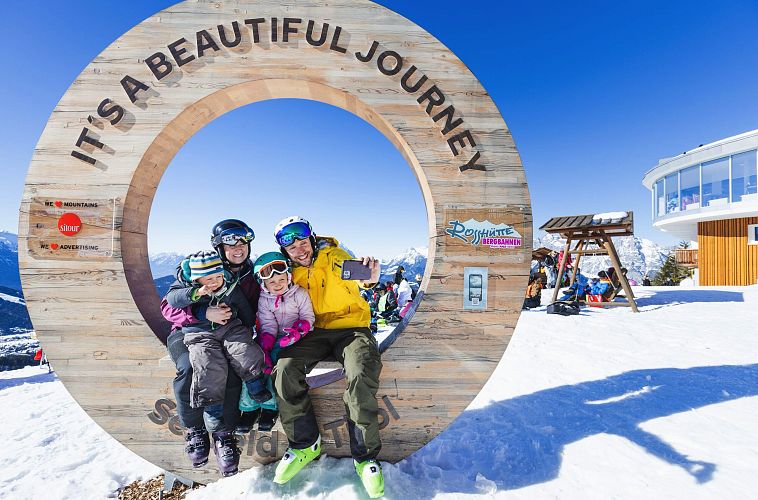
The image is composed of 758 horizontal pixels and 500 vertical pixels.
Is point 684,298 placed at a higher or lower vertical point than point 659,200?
Result: lower

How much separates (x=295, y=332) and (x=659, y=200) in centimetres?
2748

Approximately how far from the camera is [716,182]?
1752cm

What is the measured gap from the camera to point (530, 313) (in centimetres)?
953

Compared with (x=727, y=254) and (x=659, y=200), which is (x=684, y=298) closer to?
(x=727, y=254)

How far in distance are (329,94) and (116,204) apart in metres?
2.04

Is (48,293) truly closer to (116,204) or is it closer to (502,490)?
(116,204)

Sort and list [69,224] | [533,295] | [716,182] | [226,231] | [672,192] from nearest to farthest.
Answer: [226,231] < [69,224] < [533,295] < [716,182] < [672,192]

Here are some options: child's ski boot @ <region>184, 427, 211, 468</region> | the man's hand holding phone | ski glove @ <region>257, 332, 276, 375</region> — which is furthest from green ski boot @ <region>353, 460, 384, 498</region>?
the man's hand holding phone

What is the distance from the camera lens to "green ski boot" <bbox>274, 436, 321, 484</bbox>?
87.9 inches

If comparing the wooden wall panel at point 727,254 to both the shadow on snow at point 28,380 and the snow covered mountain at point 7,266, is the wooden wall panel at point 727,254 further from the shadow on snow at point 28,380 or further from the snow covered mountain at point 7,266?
the snow covered mountain at point 7,266

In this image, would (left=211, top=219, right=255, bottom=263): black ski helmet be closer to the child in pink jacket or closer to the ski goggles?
the ski goggles

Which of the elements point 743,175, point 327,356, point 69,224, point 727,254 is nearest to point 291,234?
point 327,356


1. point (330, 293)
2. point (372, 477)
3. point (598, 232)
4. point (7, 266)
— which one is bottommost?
point (7, 266)

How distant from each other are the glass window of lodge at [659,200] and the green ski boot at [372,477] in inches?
1030
